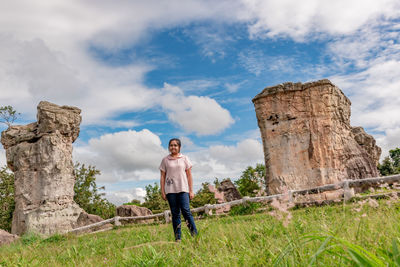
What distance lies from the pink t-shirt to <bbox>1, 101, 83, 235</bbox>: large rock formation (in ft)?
41.8

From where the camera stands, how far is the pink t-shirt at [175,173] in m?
6.29

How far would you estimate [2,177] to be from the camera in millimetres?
27141

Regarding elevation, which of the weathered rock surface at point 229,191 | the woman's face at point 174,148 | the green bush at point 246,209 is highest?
the woman's face at point 174,148

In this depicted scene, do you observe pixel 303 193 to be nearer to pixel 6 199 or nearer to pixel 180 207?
pixel 180 207

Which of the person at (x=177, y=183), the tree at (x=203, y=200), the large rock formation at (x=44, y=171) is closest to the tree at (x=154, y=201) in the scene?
the tree at (x=203, y=200)

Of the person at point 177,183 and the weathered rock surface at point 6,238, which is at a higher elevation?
the person at point 177,183

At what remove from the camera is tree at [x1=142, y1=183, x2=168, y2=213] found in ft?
91.9

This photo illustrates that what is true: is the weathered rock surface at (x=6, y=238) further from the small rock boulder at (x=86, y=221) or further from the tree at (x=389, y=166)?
the tree at (x=389, y=166)

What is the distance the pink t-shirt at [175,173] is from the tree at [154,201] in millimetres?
21090

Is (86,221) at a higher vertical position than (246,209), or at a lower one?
higher

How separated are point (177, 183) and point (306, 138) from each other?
15843mm

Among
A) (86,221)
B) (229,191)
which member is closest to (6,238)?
(86,221)

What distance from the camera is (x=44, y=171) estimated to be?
17500 mm

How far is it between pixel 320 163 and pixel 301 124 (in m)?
2.79
